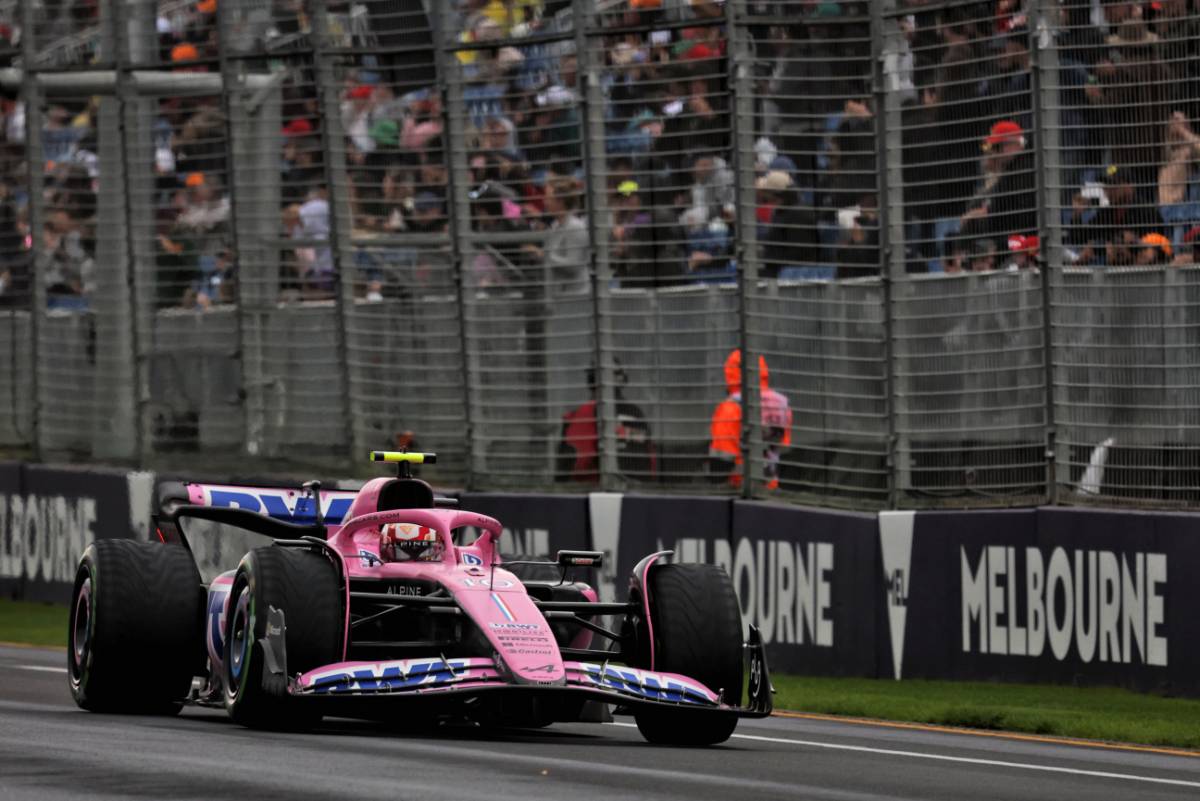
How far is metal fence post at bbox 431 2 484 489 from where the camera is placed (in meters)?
19.3

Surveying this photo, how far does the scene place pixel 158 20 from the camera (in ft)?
73.7

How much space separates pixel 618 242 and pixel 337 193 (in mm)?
3135

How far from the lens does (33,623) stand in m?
20.5

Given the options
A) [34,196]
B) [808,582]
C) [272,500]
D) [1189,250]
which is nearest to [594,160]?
[808,582]

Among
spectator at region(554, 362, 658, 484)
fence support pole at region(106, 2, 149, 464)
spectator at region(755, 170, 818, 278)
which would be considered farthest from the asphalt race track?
fence support pole at region(106, 2, 149, 464)

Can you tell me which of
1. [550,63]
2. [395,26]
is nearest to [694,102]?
[550,63]

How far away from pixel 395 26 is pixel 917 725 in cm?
857

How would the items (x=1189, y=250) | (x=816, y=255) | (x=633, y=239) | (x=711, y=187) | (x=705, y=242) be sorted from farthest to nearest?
(x=633, y=239), (x=705, y=242), (x=711, y=187), (x=816, y=255), (x=1189, y=250)

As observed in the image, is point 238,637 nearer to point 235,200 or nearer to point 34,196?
point 235,200

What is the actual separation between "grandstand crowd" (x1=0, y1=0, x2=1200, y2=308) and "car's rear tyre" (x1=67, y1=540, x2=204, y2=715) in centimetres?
595

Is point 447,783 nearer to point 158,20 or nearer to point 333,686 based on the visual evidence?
point 333,686

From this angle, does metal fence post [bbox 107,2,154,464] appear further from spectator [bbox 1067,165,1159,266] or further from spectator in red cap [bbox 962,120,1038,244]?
spectator [bbox 1067,165,1159,266]

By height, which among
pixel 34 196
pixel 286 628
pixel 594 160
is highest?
pixel 34 196

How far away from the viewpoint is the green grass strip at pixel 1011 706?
12828 millimetres
